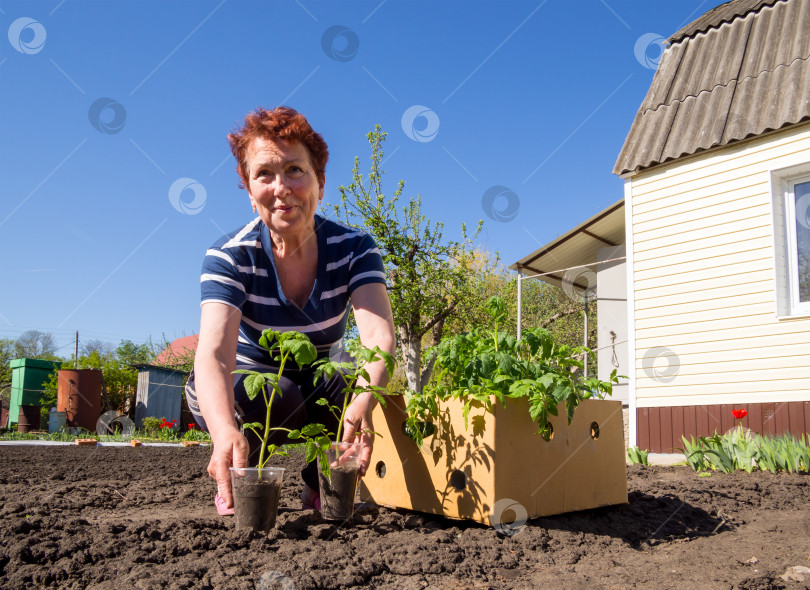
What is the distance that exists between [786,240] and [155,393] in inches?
397

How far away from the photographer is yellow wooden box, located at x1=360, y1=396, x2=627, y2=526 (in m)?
2.06

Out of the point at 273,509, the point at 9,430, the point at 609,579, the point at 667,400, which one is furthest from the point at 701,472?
the point at 9,430

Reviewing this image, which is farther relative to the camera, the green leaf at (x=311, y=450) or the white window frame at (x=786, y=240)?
the white window frame at (x=786, y=240)

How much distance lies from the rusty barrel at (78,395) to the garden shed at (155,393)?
0.87 m

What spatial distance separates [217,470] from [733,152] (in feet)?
17.8

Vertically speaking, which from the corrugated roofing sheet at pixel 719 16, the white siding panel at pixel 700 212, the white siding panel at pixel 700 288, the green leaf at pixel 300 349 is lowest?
the green leaf at pixel 300 349

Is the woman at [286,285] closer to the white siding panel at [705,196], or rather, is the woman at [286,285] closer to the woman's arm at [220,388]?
the woman's arm at [220,388]

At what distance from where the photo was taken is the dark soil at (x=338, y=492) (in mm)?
1942

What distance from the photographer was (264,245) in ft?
7.22

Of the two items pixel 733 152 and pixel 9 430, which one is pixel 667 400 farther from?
pixel 9 430

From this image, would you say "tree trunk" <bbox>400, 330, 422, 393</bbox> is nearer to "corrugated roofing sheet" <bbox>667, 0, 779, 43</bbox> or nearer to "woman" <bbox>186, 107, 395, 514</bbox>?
"corrugated roofing sheet" <bbox>667, 0, 779, 43</bbox>

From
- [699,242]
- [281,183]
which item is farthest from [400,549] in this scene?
[699,242]

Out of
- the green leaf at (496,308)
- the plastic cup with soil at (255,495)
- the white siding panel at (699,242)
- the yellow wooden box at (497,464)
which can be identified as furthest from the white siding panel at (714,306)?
the plastic cup with soil at (255,495)

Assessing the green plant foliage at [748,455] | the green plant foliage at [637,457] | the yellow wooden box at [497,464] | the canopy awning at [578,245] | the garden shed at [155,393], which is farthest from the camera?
the garden shed at [155,393]
